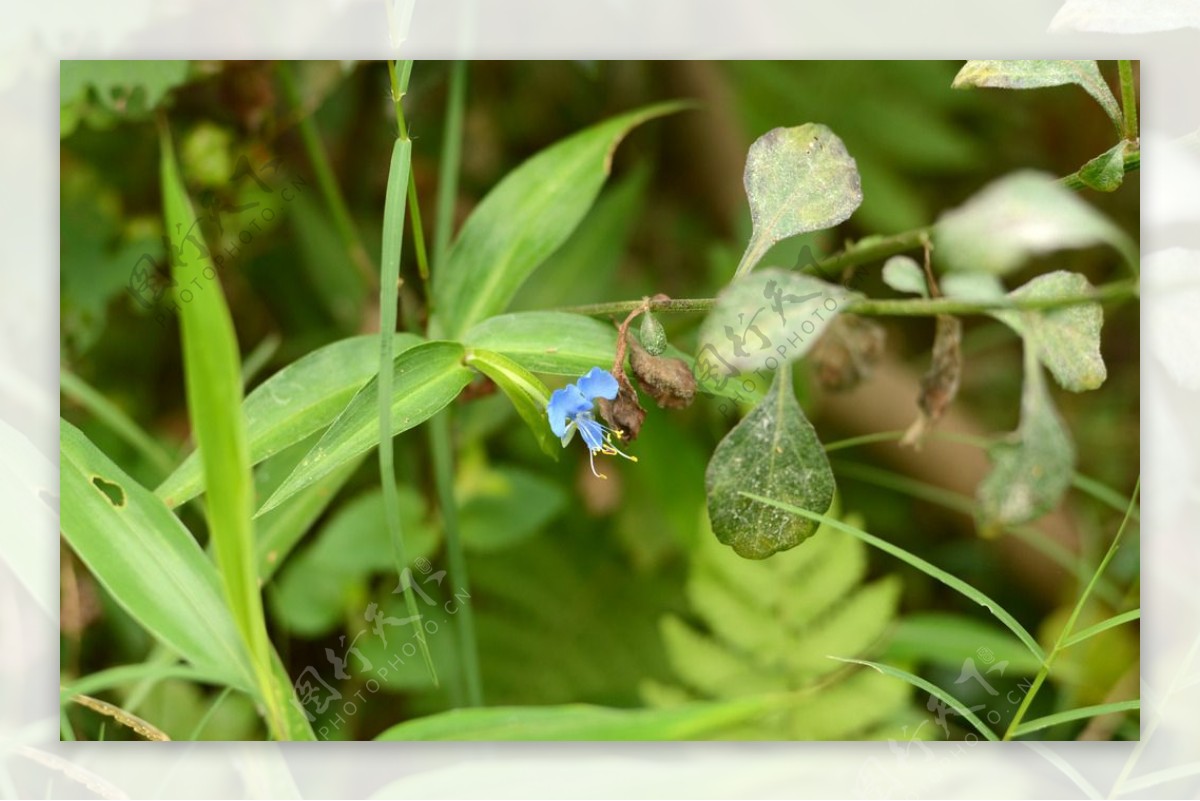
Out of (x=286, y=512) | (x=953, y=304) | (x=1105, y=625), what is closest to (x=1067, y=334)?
(x=953, y=304)

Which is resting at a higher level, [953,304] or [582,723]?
[953,304]

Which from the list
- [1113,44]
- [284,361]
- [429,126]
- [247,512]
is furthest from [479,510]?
[1113,44]

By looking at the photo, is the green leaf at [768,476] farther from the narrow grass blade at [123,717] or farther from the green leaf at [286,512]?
the narrow grass blade at [123,717]

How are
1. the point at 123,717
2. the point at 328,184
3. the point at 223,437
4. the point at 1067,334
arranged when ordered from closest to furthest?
the point at 223,437
the point at 1067,334
the point at 123,717
the point at 328,184

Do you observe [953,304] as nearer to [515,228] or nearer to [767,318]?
[767,318]

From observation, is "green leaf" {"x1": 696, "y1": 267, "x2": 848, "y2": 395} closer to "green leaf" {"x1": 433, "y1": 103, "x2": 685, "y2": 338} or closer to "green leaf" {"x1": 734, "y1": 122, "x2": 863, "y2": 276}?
"green leaf" {"x1": 734, "y1": 122, "x2": 863, "y2": 276}

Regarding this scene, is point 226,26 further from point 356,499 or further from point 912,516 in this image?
point 912,516
